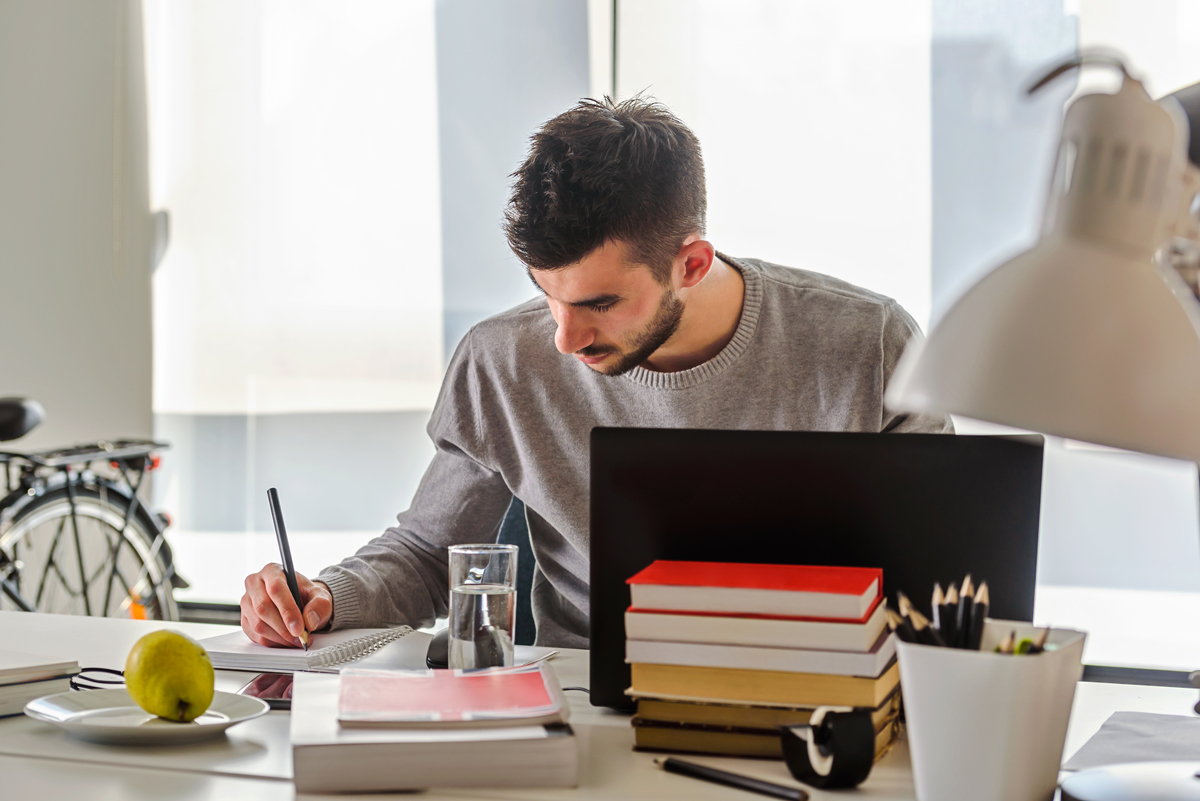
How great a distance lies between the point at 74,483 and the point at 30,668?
202 cm

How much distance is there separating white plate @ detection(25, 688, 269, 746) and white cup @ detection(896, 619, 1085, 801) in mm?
569

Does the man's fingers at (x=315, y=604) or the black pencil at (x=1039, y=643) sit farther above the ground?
the black pencil at (x=1039, y=643)

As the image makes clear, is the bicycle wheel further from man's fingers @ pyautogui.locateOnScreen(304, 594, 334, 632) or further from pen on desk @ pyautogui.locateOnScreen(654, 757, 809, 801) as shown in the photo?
pen on desk @ pyautogui.locateOnScreen(654, 757, 809, 801)

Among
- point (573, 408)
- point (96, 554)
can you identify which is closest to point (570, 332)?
point (573, 408)

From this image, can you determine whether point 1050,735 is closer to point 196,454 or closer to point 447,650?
point 447,650

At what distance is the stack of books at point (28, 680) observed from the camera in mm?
988

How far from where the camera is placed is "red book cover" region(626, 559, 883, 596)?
84 centimetres

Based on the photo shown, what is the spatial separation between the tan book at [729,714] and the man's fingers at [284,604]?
447 mm

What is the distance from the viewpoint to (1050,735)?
29.5 inches

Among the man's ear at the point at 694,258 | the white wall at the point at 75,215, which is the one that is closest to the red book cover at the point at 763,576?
the man's ear at the point at 694,258

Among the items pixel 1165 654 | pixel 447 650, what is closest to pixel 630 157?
pixel 447 650

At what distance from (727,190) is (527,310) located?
1401mm

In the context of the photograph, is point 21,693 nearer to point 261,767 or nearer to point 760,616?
point 261,767

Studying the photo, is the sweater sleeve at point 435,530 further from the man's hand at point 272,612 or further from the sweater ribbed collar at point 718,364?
the sweater ribbed collar at point 718,364
